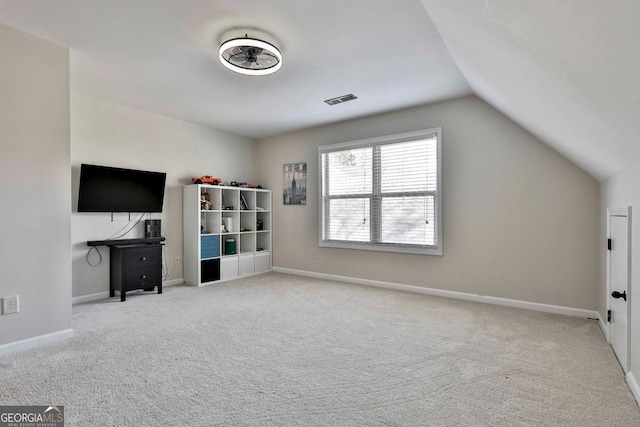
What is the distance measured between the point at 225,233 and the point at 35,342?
281 cm

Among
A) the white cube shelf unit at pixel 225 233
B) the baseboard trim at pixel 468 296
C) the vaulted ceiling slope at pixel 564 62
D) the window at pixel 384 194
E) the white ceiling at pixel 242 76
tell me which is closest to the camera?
the vaulted ceiling slope at pixel 564 62

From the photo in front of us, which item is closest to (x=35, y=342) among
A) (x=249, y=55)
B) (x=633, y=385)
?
(x=249, y=55)

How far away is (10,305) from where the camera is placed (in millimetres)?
2553

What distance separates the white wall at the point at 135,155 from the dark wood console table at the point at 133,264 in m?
0.19

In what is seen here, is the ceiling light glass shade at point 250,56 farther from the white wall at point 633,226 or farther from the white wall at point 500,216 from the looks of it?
the white wall at point 633,226

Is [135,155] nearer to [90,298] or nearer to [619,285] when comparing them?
[90,298]

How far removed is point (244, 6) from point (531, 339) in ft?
11.8

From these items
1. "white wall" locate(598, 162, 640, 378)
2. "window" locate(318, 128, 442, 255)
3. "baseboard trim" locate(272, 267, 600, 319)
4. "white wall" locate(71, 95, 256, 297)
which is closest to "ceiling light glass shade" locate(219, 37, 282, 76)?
"window" locate(318, 128, 442, 255)

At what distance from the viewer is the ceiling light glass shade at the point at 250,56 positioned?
260 centimetres

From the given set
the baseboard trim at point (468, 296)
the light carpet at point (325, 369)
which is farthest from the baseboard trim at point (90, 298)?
the baseboard trim at point (468, 296)

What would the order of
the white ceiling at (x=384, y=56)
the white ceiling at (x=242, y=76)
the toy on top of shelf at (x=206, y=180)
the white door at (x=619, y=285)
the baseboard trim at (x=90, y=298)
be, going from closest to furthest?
the white ceiling at (x=384, y=56), the white door at (x=619, y=285), the white ceiling at (x=242, y=76), the baseboard trim at (x=90, y=298), the toy on top of shelf at (x=206, y=180)

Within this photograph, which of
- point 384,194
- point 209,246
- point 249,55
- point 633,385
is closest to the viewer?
point 633,385

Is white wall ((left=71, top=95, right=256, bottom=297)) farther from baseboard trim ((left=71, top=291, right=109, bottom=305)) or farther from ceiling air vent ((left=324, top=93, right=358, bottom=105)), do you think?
ceiling air vent ((left=324, top=93, right=358, bottom=105))

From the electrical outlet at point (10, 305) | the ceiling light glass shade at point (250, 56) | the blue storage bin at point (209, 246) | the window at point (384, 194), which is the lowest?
the electrical outlet at point (10, 305)
